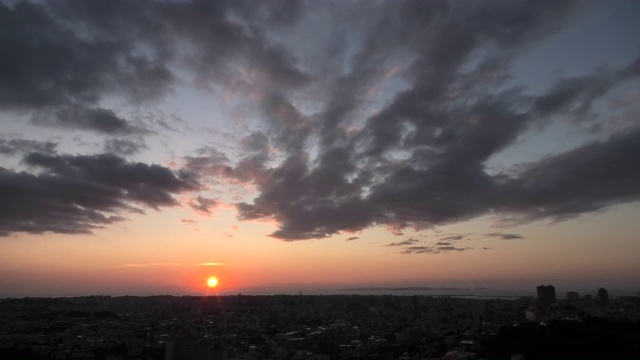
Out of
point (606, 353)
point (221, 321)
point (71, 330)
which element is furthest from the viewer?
point (221, 321)

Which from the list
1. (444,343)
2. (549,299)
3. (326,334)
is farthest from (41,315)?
(549,299)

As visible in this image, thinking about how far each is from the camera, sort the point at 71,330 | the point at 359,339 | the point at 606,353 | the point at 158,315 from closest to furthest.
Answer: the point at 606,353, the point at 359,339, the point at 71,330, the point at 158,315

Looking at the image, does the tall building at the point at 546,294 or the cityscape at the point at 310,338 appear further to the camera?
the tall building at the point at 546,294

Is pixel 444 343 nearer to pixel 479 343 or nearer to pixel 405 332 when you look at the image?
pixel 479 343

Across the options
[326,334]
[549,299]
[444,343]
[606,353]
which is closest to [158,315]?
[326,334]

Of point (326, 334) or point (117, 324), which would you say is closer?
point (326, 334)

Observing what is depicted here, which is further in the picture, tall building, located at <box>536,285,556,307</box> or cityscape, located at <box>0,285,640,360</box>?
tall building, located at <box>536,285,556,307</box>

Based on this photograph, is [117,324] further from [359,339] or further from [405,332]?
[405,332]

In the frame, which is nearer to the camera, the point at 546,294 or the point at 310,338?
the point at 310,338

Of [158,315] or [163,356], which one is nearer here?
[163,356]
